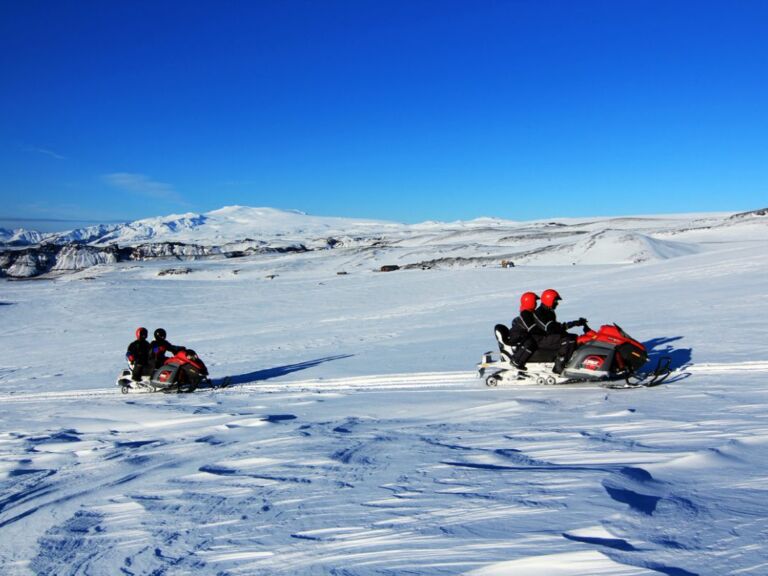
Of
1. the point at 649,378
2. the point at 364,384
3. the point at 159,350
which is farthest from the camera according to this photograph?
the point at 159,350

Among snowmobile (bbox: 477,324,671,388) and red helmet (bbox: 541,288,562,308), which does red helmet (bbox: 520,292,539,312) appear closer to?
red helmet (bbox: 541,288,562,308)

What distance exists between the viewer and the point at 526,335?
29.8 ft

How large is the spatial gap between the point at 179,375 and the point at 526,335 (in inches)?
262

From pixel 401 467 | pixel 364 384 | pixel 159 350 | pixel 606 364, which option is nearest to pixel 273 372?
pixel 159 350

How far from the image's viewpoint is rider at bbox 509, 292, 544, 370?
8984 millimetres

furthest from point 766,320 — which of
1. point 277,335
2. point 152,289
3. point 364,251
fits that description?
point 364,251

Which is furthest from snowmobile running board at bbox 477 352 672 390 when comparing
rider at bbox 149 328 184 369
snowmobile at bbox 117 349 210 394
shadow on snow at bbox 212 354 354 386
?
rider at bbox 149 328 184 369

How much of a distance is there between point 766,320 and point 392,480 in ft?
35.1

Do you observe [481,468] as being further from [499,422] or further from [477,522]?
[499,422]

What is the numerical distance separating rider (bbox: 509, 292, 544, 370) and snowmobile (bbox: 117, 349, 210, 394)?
5881 millimetres

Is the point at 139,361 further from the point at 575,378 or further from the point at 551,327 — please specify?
the point at 575,378

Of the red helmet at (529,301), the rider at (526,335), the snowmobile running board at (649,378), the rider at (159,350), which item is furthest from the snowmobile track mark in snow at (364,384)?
the red helmet at (529,301)

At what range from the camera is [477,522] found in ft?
11.7

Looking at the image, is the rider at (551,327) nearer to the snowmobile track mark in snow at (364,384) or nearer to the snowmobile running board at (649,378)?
the snowmobile track mark in snow at (364,384)
